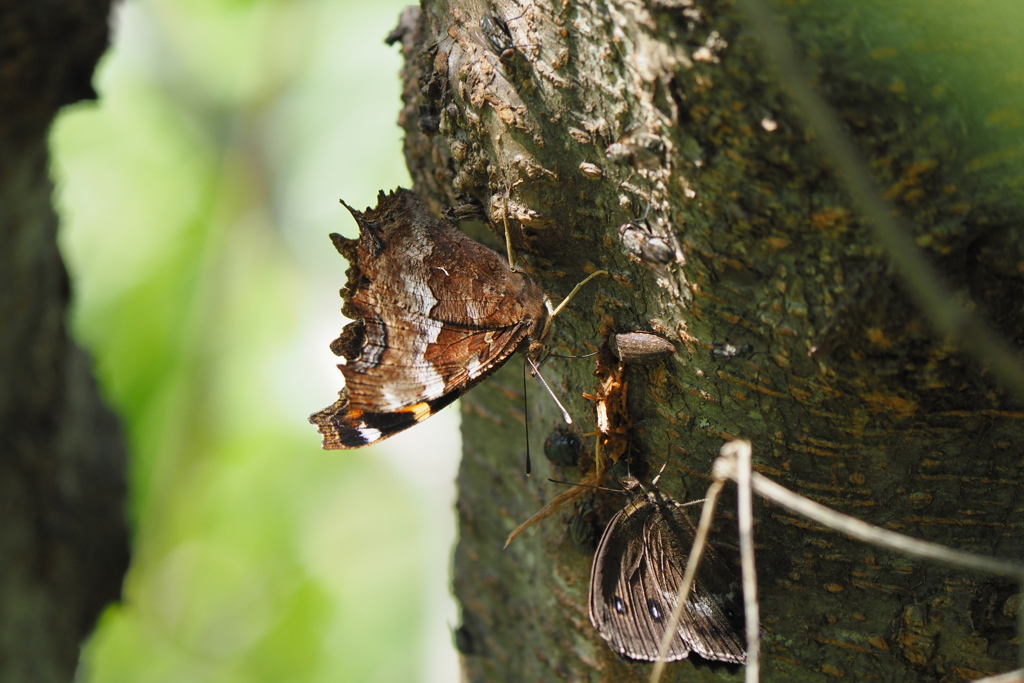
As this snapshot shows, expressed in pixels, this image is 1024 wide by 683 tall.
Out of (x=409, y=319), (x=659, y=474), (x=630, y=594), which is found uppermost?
(x=409, y=319)

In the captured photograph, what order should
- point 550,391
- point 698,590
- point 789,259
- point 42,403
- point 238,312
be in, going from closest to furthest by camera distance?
point 789,259 → point 698,590 → point 550,391 → point 42,403 → point 238,312

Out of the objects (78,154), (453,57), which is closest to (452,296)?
(453,57)

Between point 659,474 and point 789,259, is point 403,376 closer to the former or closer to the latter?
point 659,474

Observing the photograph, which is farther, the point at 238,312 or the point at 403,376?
the point at 238,312

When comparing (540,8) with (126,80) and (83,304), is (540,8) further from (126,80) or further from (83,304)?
(126,80)

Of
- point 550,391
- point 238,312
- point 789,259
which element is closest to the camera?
point 789,259

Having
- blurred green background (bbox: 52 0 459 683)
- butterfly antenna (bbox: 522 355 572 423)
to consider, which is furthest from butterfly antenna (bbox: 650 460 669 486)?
blurred green background (bbox: 52 0 459 683)

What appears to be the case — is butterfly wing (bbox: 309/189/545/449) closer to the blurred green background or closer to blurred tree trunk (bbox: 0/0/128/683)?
blurred tree trunk (bbox: 0/0/128/683)

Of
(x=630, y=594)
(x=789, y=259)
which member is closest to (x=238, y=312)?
(x=630, y=594)
